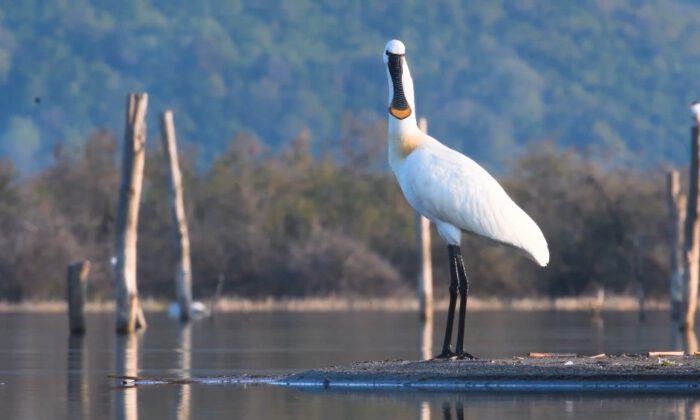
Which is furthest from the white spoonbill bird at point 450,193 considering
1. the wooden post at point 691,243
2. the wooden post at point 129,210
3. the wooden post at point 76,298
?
the wooden post at point 691,243

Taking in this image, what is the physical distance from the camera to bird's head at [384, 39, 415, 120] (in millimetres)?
17828

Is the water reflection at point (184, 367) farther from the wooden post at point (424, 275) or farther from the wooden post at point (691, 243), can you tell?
the wooden post at point (691, 243)

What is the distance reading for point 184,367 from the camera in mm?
20250

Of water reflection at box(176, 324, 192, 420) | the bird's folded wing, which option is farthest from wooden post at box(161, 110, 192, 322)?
the bird's folded wing

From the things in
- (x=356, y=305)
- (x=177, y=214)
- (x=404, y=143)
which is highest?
(x=177, y=214)

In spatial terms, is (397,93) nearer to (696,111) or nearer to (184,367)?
(184,367)

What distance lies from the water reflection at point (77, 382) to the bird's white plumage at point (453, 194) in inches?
142

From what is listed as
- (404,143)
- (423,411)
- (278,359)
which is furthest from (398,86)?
(278,359)

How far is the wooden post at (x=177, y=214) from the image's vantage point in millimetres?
35188

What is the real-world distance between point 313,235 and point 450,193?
32459 millimetres

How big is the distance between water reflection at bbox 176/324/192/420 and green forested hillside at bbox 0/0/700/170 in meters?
85.4

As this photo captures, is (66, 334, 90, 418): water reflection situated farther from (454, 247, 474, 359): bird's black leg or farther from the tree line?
the tree line

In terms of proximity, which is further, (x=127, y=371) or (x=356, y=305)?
(x=356, y=305)

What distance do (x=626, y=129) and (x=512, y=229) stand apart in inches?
4067
